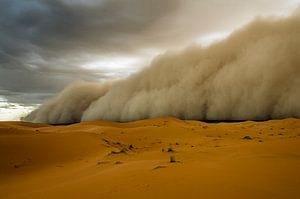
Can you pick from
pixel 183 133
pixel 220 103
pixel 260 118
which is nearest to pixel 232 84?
pixel 220 103

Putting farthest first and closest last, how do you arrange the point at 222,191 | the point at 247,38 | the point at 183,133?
the point at 247,38 < the point at 183,133 < the point at 222,191

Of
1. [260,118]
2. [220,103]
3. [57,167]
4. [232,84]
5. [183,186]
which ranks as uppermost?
[232,84]

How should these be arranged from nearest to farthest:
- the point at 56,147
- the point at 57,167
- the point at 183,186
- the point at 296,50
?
1. the point at 183,186
2. the point at 57,167
3. the point at 56,147
4. the point at 296,50

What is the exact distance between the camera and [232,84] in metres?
20.8

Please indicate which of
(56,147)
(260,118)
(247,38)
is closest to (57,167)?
(56,147)

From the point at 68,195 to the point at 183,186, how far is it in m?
1.23

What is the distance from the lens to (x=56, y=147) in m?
7.06

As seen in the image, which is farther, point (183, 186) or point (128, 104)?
point (128, 104)

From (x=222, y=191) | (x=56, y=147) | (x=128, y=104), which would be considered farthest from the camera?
(x=128, y=104)

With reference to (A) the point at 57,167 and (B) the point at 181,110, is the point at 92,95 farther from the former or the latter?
(A) the point at 57,167

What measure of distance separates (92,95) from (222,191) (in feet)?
134

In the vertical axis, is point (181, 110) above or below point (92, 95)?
below

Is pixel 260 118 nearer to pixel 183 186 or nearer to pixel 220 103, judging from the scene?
pixel 220 103

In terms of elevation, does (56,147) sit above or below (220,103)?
below
